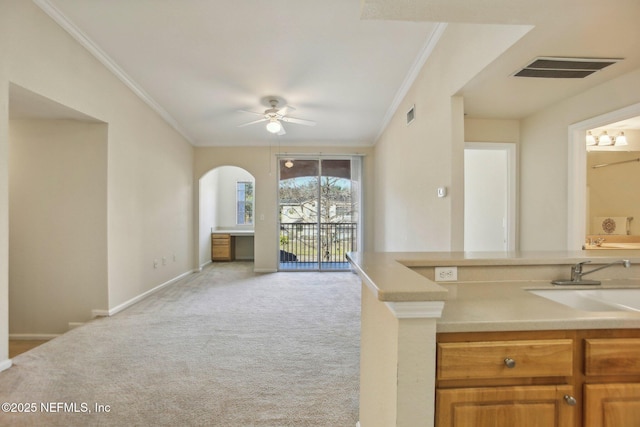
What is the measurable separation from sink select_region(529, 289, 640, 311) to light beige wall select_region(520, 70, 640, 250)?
1.68m

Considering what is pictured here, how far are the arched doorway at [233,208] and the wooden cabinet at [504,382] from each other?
6887 mm

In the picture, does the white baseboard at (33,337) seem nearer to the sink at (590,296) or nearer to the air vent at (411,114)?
the sink at (590,296)

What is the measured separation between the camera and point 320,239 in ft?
20.7

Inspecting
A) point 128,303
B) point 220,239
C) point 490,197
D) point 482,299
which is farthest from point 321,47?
point 220,239

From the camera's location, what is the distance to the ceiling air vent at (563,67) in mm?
2057

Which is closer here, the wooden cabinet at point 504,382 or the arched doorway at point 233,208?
the wooden cabinet at point 504,382

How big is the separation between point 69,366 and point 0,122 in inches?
76.7

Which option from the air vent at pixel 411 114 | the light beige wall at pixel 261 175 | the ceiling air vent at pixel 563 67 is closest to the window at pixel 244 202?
the light beige wall at pixel 261 175

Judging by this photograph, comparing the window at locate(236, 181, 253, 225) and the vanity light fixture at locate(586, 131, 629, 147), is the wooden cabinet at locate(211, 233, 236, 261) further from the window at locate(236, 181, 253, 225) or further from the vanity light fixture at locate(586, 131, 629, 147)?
the vanity light fixture at locate(586, 131, 629, 147)

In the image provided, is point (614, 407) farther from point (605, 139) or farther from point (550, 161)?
point (605, 139)

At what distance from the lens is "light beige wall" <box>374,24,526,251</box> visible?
90.6 inches

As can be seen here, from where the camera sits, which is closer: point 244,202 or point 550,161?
point 550,161

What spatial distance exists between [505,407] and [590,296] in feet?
2.77

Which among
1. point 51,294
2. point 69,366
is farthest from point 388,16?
point 51,294
